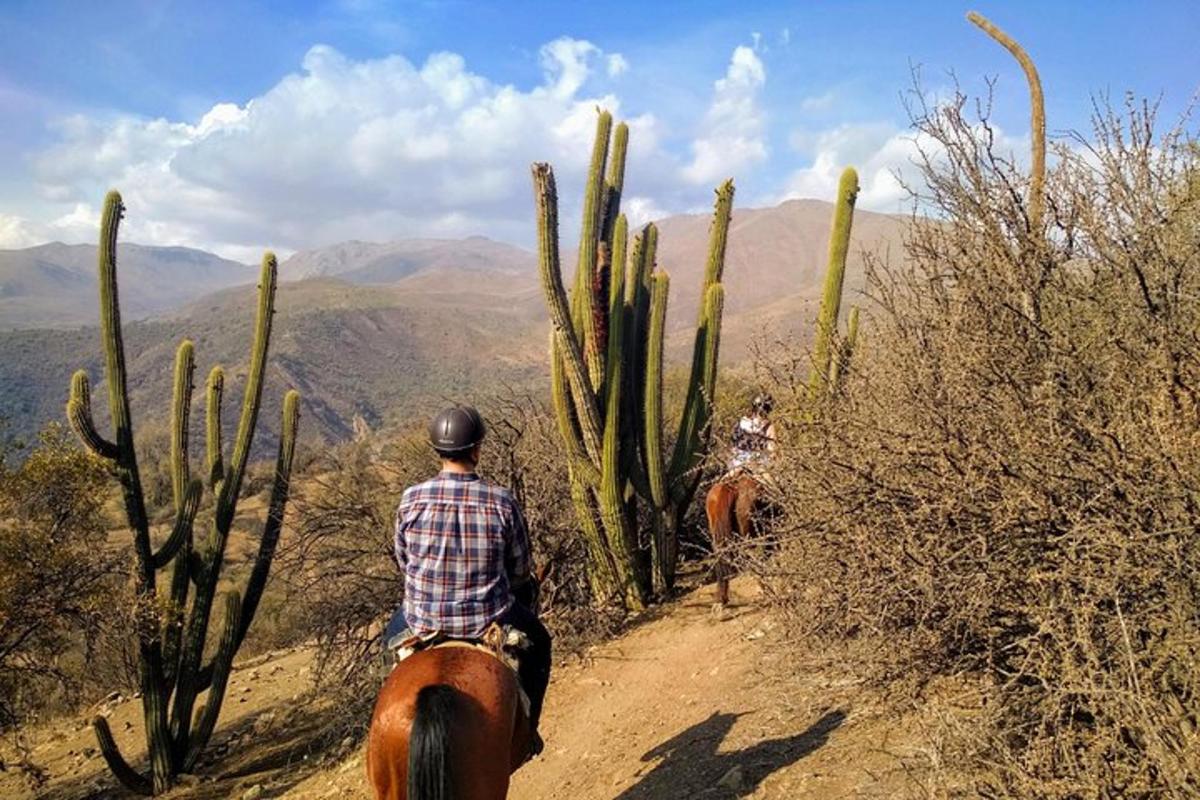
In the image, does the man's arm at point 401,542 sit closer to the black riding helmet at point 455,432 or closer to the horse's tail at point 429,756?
the black riding helmet at point 455,432

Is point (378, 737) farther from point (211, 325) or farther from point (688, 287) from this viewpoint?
point (688, 287)

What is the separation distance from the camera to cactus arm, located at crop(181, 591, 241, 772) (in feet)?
30.8

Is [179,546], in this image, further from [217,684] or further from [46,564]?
[217,684]

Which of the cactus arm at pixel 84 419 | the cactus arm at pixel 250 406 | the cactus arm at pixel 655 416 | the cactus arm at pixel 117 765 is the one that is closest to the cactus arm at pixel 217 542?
the cactus arm at pixel 250 406

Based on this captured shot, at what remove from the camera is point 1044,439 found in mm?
3395

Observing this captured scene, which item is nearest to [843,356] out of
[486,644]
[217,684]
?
[486,644]

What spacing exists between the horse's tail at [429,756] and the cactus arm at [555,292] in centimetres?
501

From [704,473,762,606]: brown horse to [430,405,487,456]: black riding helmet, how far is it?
4093mm

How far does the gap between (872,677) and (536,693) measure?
1.70 meters

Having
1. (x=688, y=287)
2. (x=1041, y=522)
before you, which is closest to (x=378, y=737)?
(x=1041, y=522)

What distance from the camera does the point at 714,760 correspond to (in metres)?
4.89

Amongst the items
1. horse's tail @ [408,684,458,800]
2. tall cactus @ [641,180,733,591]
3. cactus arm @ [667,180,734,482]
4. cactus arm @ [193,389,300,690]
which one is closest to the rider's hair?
horse's tail @ [408,684,458,800]

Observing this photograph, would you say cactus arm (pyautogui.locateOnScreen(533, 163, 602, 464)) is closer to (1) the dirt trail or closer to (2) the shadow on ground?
(1) the dirt trail

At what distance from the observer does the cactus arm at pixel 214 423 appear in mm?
9781
